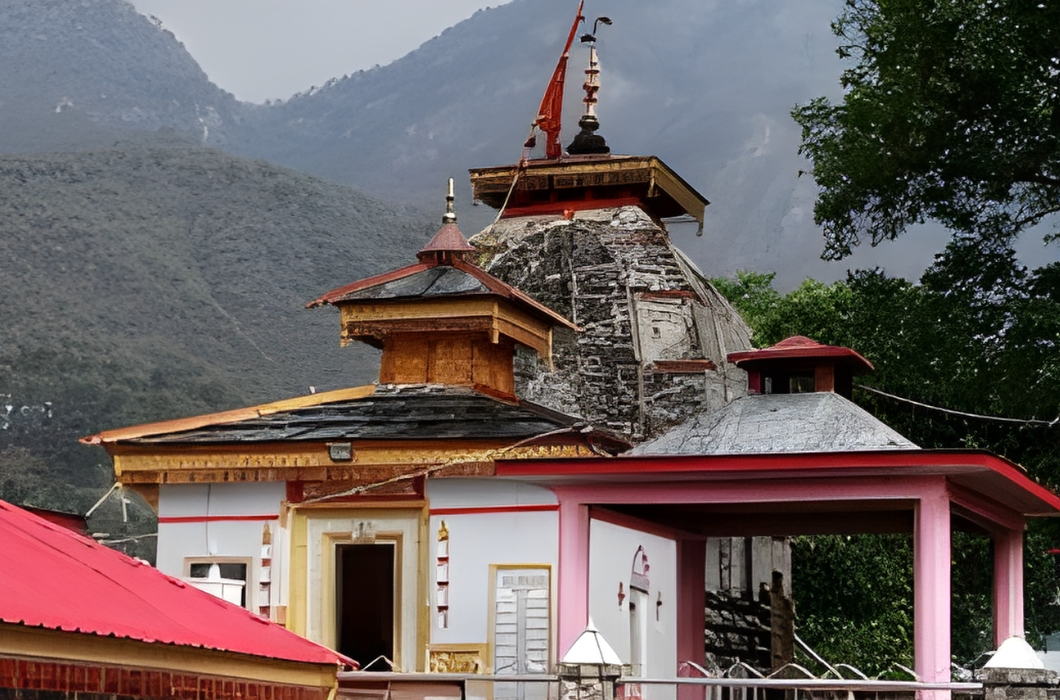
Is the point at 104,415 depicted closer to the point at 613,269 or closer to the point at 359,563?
the point at 613,269

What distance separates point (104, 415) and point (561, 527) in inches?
2493

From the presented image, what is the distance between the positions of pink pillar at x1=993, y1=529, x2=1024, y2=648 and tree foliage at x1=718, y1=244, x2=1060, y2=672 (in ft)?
18.4

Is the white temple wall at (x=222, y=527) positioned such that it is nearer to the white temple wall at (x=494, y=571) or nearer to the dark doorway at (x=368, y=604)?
the white temple wall at (x=494, y=571)

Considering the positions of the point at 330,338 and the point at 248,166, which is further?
the point at 248,166

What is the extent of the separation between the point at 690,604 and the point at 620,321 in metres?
9.81

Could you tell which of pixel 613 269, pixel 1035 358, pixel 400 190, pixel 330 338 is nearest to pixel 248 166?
pixel 400 190

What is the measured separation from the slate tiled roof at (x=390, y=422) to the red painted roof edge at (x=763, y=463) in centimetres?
123

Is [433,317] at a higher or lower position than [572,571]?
higher

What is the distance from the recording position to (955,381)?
98.9 ft

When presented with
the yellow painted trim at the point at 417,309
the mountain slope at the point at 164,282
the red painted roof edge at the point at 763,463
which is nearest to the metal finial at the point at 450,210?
the yellow painted trim at the point at 417,309

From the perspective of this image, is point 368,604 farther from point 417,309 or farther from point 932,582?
point 932,582

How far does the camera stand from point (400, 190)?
118500 mm

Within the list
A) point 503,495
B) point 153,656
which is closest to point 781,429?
point 503,495

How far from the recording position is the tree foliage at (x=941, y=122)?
29.0 m
